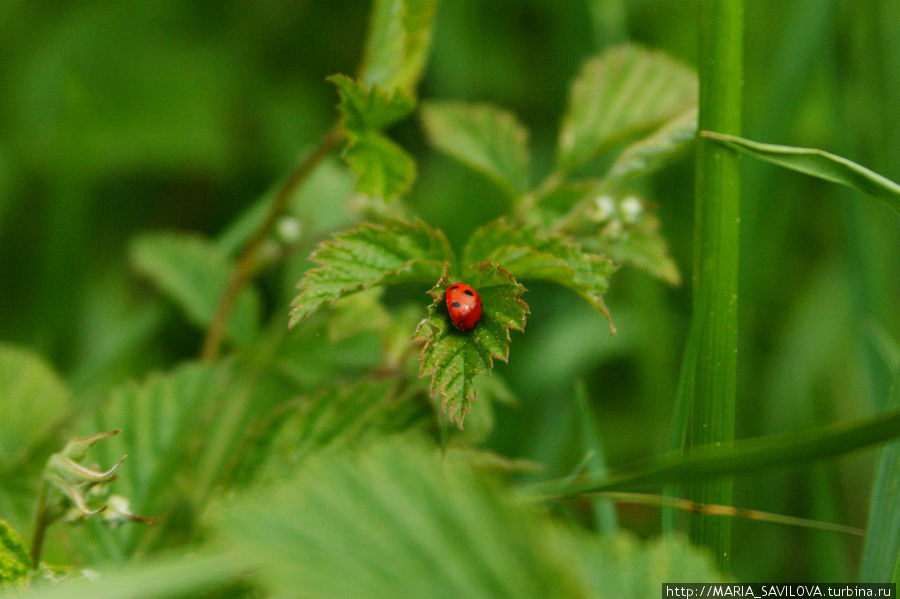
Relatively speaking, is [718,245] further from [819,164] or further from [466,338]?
[466,338]

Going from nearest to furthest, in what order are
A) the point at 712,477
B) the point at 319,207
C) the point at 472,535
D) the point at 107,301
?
1. the point at 472,535
2. the point at 712,477
3. the point at 319,207
4. the point at 107,301

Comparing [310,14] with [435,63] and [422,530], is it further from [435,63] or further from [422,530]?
[422,530]

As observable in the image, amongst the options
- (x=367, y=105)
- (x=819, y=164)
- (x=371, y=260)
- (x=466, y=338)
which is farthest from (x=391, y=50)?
(x=819, y=164)

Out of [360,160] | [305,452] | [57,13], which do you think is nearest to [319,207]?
[360,160]

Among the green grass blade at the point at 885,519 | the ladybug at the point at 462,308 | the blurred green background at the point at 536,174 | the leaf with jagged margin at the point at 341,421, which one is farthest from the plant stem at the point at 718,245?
the blurred green background at the point at 536,174

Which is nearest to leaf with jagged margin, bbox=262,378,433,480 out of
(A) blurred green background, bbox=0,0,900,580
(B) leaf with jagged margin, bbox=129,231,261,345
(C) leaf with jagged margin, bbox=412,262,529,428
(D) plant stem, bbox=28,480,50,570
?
(C) leaf with jagged margin, bbox=412,262,529,428

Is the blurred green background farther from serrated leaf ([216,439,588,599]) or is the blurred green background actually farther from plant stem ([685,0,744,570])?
serrated leaf ([216,439,588,599])

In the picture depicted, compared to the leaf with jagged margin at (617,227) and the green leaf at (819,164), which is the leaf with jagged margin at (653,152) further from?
the green leaf at (819,164)
